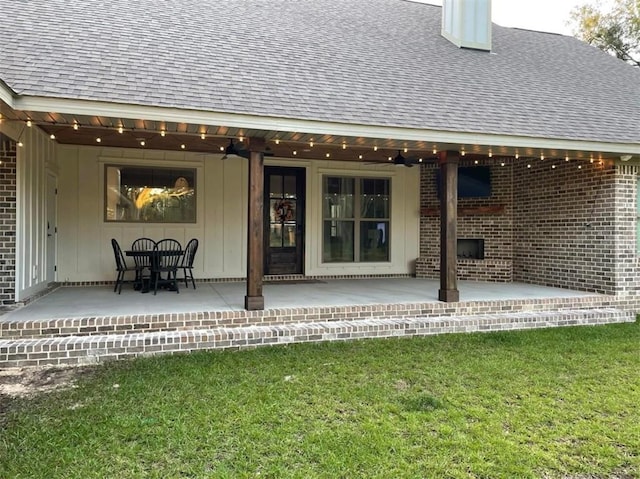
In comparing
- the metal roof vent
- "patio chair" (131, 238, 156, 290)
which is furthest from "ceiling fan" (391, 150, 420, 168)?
"patio chair" (131, 238, 156, 290)

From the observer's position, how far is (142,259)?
6715 millimetres

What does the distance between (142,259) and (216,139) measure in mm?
2185

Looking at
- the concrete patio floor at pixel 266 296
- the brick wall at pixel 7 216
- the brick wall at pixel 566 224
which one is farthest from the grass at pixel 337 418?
the brick wall at pixel 566 224

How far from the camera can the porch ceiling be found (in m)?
4.52

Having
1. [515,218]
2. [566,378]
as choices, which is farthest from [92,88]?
[515,218]

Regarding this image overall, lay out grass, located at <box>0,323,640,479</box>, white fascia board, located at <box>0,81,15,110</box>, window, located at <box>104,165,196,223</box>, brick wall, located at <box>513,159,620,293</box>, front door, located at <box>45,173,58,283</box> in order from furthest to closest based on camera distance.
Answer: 1. window, located at <box>104,165,196,223</box>
2. brick wall, located at <box>513,159,620,293</box>
3. front door, located at <box>45,173,58,283</box>
4. white fascia board, located at <box>0,81,15,110</box>
5. grass, located at <box>0,323,640,479</box>

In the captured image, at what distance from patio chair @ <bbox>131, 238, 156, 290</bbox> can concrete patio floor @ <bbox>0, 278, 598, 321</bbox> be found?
0.22 metres

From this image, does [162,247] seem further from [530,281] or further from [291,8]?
[530,281]

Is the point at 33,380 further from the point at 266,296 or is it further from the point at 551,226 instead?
the point at 551,226

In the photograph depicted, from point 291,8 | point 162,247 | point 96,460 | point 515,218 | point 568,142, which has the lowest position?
point 96,460

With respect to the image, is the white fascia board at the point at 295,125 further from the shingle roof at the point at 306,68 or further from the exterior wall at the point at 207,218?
the exterior wall at the point at 207,218

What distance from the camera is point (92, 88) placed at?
4.34 metres

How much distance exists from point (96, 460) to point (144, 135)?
4.60 meters

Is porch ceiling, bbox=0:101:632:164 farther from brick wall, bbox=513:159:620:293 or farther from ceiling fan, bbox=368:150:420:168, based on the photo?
brick wall, bbox=513:159:620:293
